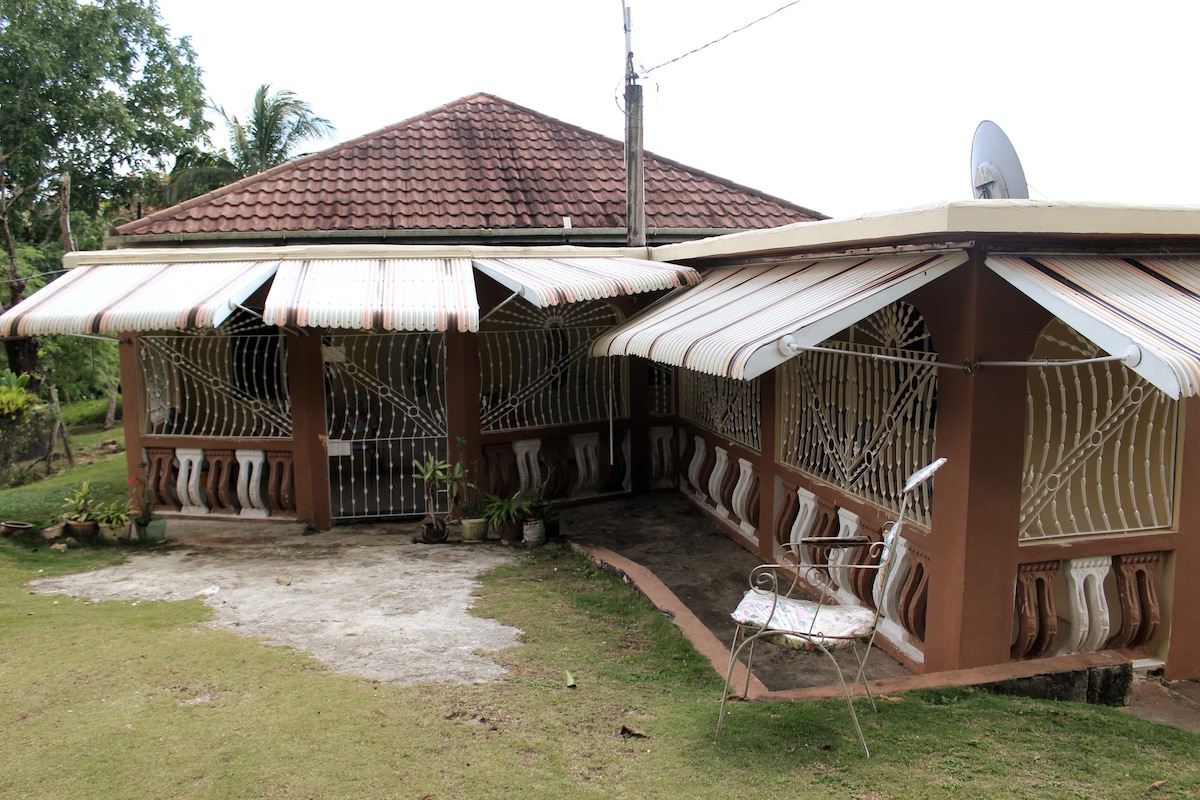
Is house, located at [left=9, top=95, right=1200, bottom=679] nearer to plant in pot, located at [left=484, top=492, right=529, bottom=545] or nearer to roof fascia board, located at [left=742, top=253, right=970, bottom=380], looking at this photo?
roof fascia board, located at [left=742, top=253, right=970, bottom=380]

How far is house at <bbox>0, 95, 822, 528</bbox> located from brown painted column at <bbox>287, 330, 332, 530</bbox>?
17 mm

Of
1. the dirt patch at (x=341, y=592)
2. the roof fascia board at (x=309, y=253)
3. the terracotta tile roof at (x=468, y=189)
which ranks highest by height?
the terracotta tile roof at (x=468, y=189)

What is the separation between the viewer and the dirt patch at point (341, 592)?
5105mm

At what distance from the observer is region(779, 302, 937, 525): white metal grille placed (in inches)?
199

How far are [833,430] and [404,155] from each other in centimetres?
838

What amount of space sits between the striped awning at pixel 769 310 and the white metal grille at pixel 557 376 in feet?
5.46

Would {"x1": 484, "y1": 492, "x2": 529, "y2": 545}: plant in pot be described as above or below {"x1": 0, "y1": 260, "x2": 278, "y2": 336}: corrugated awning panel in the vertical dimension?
below

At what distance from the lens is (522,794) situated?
3438 mm

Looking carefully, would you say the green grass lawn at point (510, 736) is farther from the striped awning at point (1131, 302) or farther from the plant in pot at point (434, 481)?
the plant in pot at point (434, 481)

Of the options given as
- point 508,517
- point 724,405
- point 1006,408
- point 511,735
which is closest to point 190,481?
point 508,517

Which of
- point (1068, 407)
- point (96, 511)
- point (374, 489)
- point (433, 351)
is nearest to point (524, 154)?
point (433, 351)

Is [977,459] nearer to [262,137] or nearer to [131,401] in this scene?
[131,401]

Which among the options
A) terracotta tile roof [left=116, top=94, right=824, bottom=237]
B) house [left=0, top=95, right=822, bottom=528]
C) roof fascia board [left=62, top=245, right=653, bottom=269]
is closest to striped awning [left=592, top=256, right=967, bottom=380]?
house [left=0, top=95, right=822, bottom=528]

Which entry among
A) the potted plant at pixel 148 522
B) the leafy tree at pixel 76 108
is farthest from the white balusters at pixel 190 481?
the leafy tree at pixel 76 108
